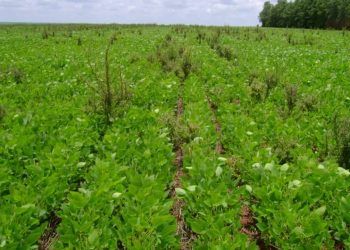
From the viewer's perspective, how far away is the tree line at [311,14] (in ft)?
164

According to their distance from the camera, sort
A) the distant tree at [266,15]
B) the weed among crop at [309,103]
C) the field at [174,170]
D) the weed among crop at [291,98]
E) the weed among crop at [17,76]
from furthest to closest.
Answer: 1. the distant tree at [266,15]
2. the weed among crop at [17,76]
3. the weed among crop at [291,98]
4. the weed among crop at [309,103]
5. the field at [174,170]

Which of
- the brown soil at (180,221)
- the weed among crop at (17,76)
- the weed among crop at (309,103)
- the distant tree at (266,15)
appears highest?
the distant tree at (266,15)

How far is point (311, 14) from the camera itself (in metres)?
55.7

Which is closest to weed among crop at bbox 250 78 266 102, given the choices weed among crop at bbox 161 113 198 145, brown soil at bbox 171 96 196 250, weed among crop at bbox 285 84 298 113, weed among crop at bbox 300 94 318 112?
weed among crop at bbox 285 84 298 113

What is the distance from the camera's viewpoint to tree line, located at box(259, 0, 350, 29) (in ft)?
164

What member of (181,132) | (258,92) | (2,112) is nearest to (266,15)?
(258,92)

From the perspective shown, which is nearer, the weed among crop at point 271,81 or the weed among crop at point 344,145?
the weed among crop at point 344,145

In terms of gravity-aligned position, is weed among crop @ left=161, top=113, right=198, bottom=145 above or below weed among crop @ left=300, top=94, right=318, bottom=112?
below

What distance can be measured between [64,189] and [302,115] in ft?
14.9

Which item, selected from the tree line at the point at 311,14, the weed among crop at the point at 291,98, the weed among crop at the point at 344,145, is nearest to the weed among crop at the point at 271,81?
the weed among crop at the point at 291,98

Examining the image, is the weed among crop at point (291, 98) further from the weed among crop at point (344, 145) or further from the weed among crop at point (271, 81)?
the weed among crop at point (344, 145)

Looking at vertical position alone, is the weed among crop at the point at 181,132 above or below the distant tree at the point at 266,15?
below

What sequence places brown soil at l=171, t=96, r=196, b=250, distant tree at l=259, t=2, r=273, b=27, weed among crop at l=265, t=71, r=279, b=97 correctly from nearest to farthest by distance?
brown soil at l=171, t=96, r=196, b=250
weed among crop at l=265, t=71, r=279, b=97
distant tree at l=259, t=2, r=273, b=27

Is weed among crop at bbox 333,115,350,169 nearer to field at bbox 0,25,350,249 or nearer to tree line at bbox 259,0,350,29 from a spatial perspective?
field at bbox 0,25,350,249
